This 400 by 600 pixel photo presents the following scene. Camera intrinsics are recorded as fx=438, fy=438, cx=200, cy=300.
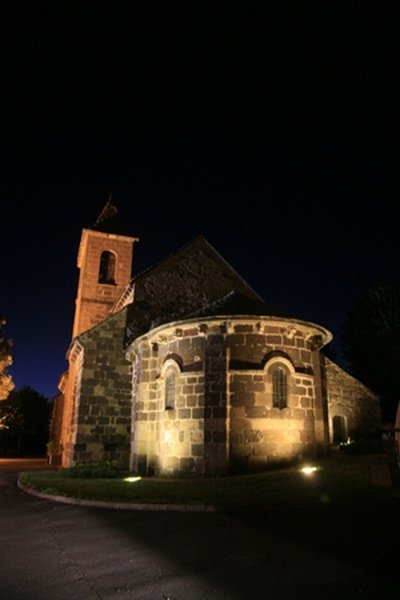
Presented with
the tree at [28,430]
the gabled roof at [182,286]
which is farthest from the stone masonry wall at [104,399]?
the tree at [28,430]

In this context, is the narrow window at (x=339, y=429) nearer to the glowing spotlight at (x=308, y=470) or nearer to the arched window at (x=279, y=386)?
the arched window at (x=279, y=386)

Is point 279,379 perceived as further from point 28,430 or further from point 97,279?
point 28,430

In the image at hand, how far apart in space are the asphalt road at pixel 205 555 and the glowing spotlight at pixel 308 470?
3731 mm

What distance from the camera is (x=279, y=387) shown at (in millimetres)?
14188

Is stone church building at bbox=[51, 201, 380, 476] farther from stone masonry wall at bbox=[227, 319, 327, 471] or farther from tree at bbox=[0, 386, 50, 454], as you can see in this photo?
tree at bbox=[0, 386, 50, 454]

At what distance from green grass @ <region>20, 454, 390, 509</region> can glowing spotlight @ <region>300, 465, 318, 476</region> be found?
0.18m

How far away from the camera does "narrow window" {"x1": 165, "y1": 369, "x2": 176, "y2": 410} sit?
1494 centimetres

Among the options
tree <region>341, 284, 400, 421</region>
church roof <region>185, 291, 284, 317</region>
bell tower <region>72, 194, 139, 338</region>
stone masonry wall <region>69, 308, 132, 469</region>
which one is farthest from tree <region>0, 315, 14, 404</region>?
tree <region>341, 284, 400, 421</region>

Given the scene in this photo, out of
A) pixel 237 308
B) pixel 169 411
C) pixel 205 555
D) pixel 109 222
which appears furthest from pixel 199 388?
pixel 109 222

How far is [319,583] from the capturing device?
4441 millimetres

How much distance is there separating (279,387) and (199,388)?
2597mm

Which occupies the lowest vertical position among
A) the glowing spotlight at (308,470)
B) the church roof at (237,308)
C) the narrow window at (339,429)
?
the glowing spotlight at (308,470)

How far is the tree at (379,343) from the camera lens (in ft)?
101

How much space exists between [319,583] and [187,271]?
18281mm
